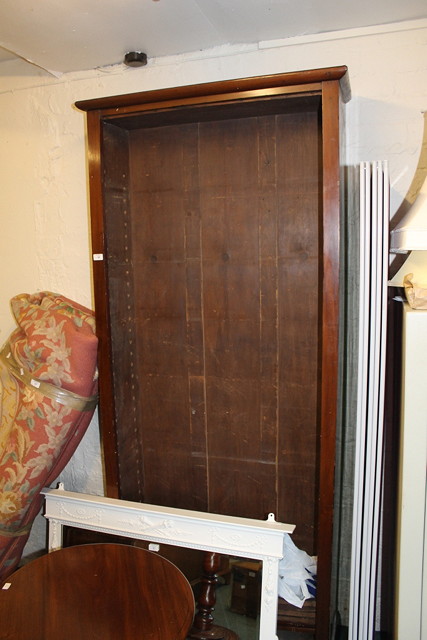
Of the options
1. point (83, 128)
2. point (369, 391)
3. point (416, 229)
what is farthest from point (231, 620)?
point (83, 128)

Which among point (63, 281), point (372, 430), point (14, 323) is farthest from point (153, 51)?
point (372, 430)

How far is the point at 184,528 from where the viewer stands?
1.68 metres

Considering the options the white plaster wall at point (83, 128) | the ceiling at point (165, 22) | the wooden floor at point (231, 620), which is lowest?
the wooden floor at point (231, 620)

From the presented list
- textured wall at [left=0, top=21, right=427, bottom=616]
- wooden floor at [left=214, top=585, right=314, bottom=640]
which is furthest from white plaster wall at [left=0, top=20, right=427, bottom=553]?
wooden floor at [left=214, top=585, right=314, bottom=640]

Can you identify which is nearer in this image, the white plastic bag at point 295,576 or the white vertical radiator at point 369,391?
the white vertical radiator at point 369,391

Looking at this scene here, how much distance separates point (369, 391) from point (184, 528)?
0.78 metres

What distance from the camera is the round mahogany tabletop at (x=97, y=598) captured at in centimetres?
128

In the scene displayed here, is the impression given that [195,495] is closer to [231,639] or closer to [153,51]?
[231,639]

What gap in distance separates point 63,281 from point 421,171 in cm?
148

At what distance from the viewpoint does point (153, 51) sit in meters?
1.82

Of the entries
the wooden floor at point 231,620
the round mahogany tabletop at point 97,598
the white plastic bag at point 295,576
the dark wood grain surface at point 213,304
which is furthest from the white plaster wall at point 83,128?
the white plastic bag at point 295,576

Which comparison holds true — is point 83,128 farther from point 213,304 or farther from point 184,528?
point 184,528

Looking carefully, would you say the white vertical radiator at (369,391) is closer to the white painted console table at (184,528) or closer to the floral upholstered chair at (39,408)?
the white painted console table at (184,528)

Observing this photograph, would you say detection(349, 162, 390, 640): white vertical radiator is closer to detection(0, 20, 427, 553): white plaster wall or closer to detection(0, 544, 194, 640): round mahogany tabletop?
detection(0, 20, 427, 553): white plaster wall
